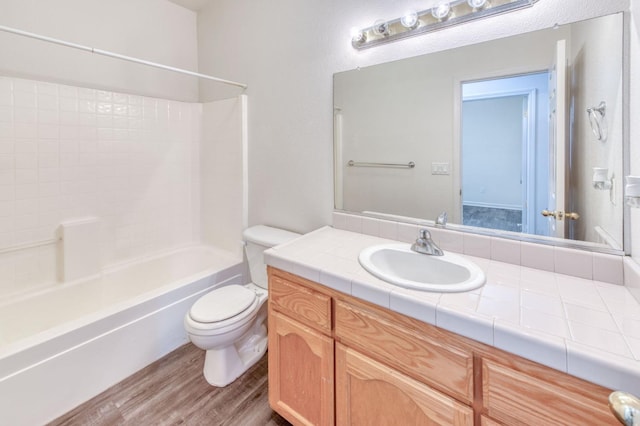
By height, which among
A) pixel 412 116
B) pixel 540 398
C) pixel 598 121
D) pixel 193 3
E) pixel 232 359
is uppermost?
pixel 193 3

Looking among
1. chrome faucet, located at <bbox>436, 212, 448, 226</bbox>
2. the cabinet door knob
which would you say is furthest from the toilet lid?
the cabinet door knob

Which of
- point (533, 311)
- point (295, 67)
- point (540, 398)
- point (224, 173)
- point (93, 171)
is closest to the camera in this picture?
point (540, 398)

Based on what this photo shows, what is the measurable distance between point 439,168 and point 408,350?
904 mm

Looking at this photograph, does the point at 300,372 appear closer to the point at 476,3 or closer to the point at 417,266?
the point at 417,266

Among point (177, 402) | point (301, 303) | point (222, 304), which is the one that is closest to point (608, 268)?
point (301, 303)

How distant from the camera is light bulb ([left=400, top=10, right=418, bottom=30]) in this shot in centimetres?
141

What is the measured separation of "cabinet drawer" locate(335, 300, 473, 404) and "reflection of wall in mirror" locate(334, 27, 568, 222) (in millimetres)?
695

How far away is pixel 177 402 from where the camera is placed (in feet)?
5.17

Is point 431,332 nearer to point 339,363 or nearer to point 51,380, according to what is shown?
point 339,363

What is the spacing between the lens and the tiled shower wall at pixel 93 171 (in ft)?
6.05

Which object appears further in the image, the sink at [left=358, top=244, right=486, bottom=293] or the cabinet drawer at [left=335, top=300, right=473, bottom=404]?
the sink at [left=358, top=244, right=486, bottom=293]

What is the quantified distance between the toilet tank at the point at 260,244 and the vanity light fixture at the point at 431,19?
123 centimetres

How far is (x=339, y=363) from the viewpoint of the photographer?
112cm

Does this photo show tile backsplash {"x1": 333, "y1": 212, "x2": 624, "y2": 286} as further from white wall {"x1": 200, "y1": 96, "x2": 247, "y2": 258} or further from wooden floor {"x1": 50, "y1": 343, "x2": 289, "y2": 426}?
white wall {"x1": 200, "y1": 96, "x2": 247, "y2": 258}
